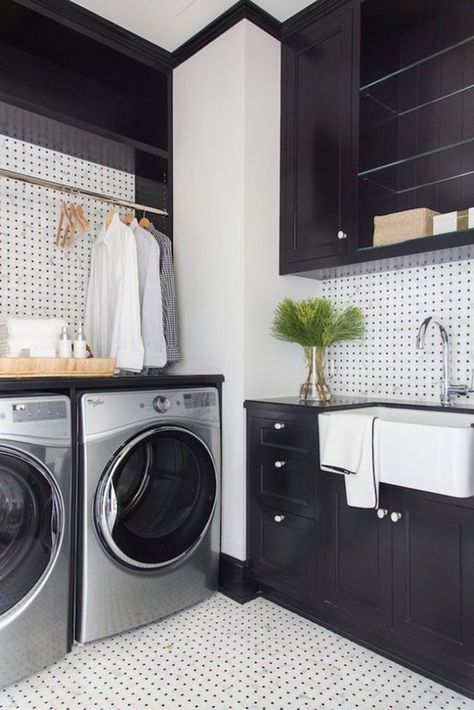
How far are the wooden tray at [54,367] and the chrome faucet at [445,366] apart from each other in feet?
4.45

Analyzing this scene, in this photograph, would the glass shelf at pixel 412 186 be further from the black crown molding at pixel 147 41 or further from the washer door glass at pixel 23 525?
the washer door glass at pixel 23 525

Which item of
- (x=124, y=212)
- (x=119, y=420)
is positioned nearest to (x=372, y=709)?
(x=119, y=420)

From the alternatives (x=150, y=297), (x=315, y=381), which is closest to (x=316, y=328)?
(x=315, y=381)

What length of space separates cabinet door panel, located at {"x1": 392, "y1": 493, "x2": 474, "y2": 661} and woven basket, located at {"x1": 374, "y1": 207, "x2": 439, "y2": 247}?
108 centimetres

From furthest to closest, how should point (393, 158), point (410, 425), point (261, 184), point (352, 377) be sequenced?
point (352, 377) < point (261, 184) < point (393, 158) < point (410, 425)

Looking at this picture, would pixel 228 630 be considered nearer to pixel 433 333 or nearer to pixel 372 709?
pixel 372 709

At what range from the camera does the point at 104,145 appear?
2625 millimetres

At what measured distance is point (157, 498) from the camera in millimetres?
2152

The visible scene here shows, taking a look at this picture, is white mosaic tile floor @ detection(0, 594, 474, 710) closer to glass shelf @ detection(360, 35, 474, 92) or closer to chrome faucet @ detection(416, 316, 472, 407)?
chrome faucet @ detection(416, 316, 472, 407)

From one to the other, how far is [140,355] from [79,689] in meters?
1.37

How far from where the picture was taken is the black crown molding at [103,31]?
2.32 metres

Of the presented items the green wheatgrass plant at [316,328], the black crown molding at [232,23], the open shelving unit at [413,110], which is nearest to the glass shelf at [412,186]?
the open shelving unit at [413,110]

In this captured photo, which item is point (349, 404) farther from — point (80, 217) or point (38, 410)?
point (80, 217)

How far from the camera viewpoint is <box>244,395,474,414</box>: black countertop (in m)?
2.05
